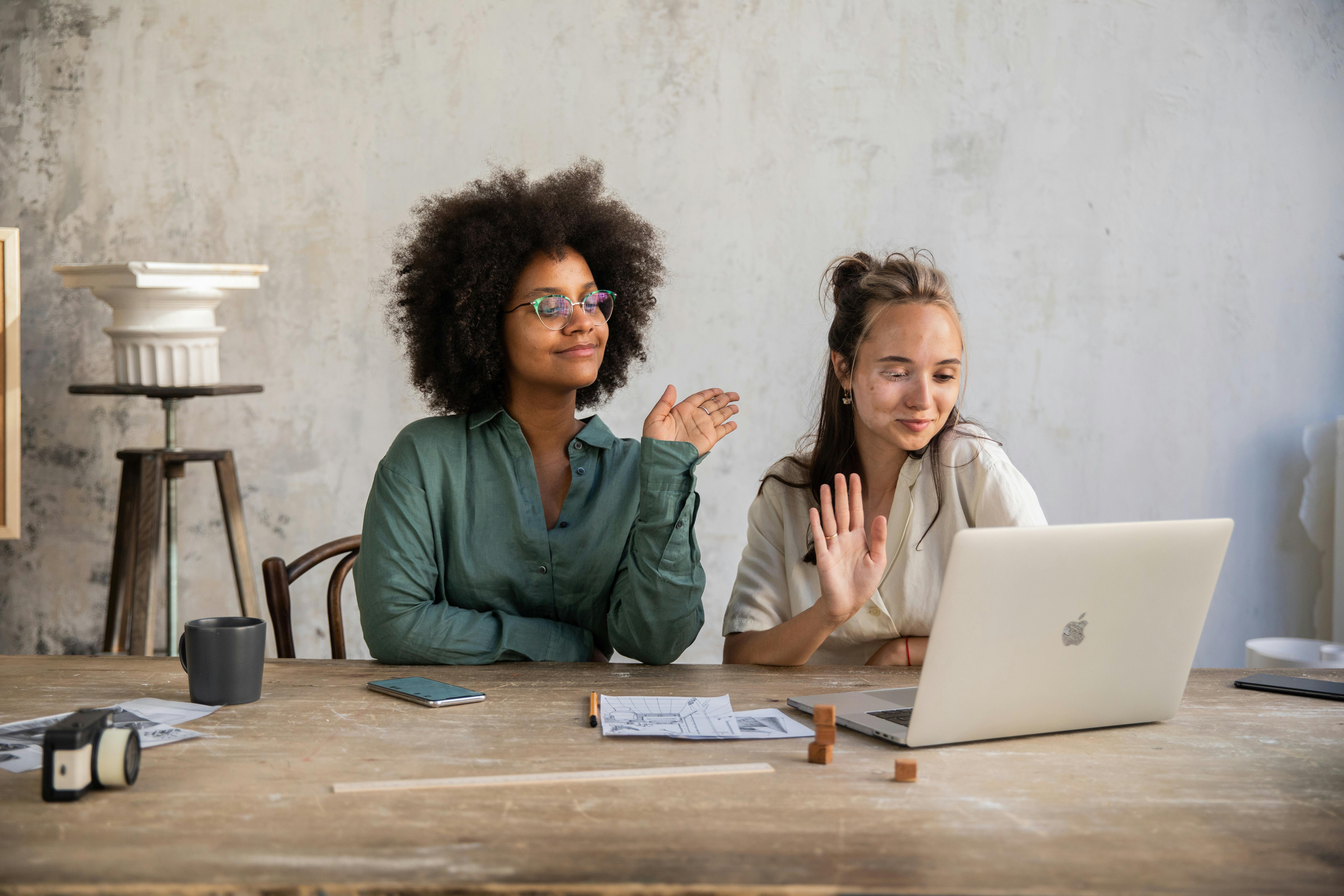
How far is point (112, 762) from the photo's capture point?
1.01 metres

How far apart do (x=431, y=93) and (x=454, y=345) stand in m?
1.69

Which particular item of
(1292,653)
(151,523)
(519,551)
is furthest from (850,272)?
(151,523)

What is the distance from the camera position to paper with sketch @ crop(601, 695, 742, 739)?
1209 millimetres

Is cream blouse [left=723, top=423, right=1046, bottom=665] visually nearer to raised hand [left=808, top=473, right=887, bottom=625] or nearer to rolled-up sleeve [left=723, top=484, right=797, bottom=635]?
rolled-up sleeve [left=723, top=484, right=797, bottom=635]

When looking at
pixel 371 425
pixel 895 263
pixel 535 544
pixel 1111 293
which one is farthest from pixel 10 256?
pixel 1111 293

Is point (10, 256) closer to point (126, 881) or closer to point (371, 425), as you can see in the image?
point (371, 425)

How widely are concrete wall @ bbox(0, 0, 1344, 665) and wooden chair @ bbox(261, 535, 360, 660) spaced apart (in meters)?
1.29

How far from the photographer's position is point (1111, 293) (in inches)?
132

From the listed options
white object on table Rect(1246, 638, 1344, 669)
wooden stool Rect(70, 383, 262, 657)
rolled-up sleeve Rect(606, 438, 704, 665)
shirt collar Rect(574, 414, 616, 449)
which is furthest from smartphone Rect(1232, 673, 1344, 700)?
wooden stool Rect(70, 383, 262, 657)

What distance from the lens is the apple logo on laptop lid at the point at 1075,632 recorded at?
1.18 meters

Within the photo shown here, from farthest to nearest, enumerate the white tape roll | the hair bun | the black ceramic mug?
the hair bun, the black ceramic mug, the white tape roll

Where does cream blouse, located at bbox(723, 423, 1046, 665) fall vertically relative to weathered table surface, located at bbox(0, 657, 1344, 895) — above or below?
above

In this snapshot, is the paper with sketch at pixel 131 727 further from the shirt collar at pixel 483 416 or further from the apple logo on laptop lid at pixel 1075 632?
the apple logo on laptop lid at pixel 1075 632

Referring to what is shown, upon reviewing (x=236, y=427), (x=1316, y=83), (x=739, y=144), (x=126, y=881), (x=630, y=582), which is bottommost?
(x=126, y=881)
